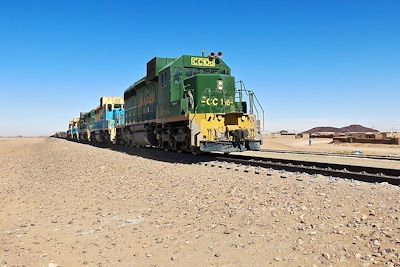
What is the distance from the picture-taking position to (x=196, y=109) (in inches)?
511

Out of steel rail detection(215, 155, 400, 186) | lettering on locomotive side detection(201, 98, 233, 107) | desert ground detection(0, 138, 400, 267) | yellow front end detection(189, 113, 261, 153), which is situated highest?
lettering on locomotive side detection(201, 98, 233, 107)

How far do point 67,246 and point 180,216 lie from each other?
1.70 metres

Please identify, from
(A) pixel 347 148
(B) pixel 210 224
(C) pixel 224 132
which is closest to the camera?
(B) pixel 210 224

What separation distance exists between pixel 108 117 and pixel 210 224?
25404mm

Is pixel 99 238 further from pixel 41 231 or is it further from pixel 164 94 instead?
pixel 164 94

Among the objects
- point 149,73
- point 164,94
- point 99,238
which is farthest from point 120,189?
point 149,73

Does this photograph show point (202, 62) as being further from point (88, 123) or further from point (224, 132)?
point (88, 123)

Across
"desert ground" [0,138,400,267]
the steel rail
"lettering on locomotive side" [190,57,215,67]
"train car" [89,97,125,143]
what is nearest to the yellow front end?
the steel rail

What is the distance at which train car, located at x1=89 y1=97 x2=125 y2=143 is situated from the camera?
28477 mm

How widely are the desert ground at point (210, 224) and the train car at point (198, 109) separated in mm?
3611

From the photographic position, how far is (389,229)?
440 cm

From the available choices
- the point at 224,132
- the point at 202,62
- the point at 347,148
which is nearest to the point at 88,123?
the point at 347,148

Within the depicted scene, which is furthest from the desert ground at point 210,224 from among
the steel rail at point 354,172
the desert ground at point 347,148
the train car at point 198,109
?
the desert ground at point 347,148

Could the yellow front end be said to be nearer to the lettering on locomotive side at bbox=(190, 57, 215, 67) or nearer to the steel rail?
the steel rail
